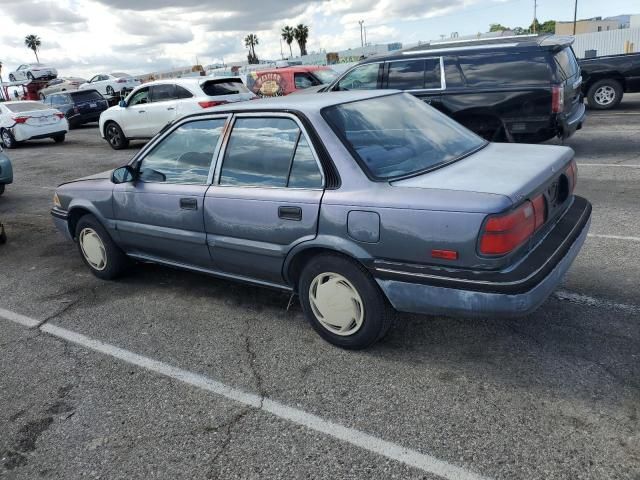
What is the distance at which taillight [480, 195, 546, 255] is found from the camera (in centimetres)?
271

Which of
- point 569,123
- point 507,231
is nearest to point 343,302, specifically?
point 507,231

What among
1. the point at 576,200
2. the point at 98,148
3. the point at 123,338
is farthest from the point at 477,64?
the point at 98,148

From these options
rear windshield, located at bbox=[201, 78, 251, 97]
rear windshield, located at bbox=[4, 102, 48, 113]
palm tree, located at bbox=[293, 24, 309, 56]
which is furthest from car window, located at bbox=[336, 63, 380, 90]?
palm tree, located at bbox=[293, 24, 309, 56]

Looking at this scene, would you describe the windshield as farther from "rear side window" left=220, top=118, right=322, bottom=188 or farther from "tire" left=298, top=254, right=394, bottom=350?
"tire" left=298, top=254, right=394, bottom=350

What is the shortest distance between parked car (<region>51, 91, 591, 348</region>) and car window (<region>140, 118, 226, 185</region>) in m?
0.01

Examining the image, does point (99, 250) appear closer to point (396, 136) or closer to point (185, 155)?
point (185, 155)

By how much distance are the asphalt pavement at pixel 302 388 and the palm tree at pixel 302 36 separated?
3068 inches

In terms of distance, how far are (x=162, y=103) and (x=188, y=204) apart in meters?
9.77

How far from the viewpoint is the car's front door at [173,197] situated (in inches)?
155

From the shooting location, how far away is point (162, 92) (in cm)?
1302

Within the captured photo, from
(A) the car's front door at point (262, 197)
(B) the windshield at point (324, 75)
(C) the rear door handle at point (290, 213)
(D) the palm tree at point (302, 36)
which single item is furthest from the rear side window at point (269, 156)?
(D) the palm tree at point (302, 36)

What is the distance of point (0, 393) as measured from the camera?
337cm

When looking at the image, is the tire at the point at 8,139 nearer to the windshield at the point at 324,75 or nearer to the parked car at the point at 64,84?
the windshield at the point at 324,75

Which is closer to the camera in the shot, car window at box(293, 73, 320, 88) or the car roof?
the car roof
